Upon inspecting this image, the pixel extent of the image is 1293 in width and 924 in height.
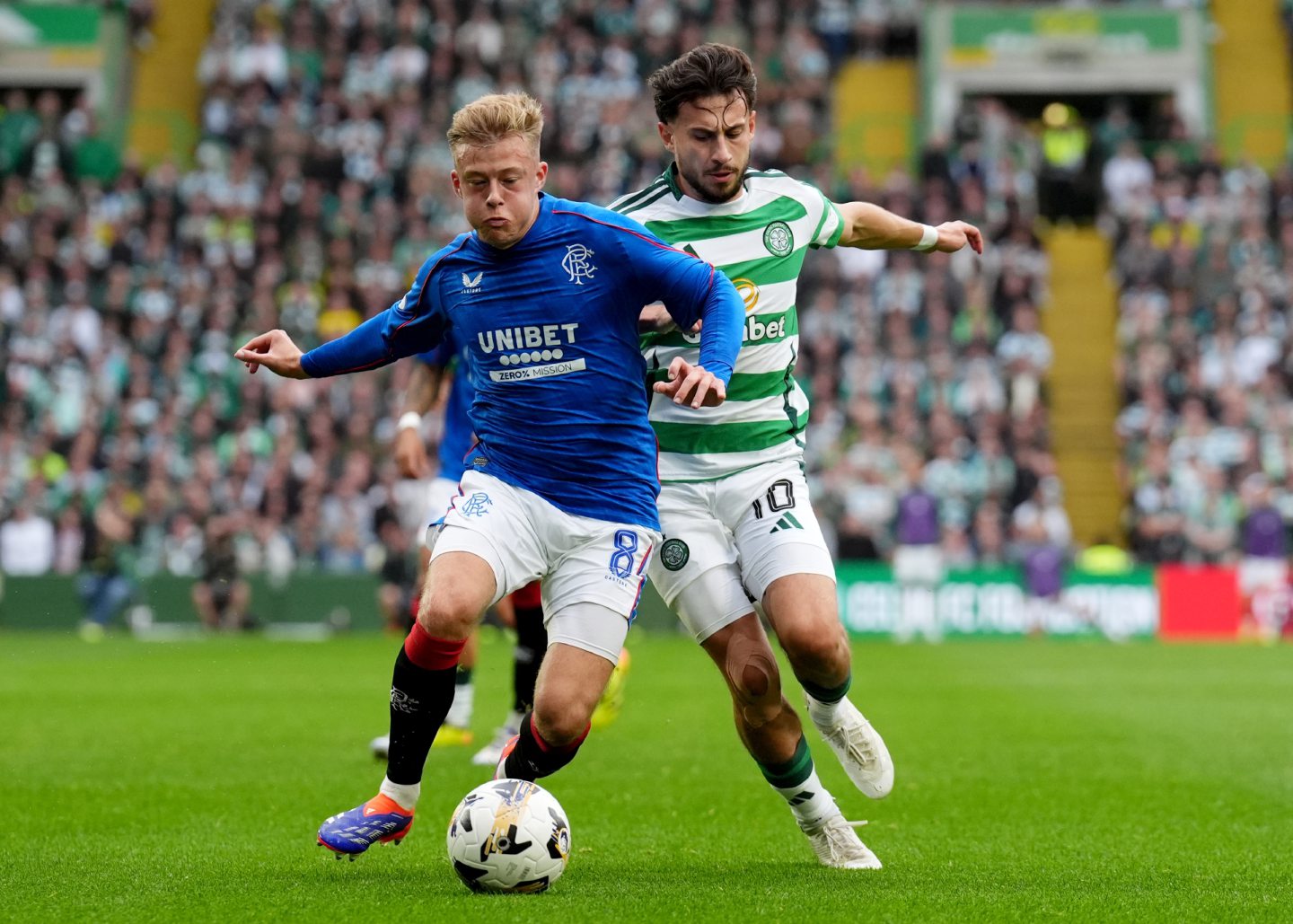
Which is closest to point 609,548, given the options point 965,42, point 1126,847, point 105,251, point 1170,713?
point 1126,847

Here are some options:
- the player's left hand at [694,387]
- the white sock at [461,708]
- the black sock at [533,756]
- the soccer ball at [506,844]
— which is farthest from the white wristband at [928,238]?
the white sock at [461,708]

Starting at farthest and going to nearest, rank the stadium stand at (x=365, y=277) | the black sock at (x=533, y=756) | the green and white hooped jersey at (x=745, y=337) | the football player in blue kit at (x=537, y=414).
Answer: the stadium stand at (x=365, y=277) → the green and white hooped jersey at (x=745, y=337) → the black sock at (x=533, y=756) → the football player in blue kit at (x=537, y=414)

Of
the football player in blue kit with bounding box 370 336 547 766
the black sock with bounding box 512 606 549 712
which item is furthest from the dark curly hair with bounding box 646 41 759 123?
the black sock with bounding box 512 606 549 712

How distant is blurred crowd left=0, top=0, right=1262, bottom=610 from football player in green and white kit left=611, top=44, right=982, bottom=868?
1675 cm

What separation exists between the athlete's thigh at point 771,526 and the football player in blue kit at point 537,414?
1.18ft

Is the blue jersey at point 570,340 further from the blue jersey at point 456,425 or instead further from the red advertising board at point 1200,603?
the red advertising board at point 1200,603

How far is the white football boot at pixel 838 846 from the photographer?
6.09 metres

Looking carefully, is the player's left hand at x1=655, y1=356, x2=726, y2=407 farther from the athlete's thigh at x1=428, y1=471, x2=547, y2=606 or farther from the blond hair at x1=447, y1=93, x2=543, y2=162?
the blond hair at x1=447, y1=93, x2=543, y2=162

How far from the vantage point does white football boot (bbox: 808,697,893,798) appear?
245 inches

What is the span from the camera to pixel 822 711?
6.19 m

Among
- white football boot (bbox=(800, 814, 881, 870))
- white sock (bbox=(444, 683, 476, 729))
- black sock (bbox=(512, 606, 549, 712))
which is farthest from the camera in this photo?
white sock (bbox=(444, 683, 476, 729))

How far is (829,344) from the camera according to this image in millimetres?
25156

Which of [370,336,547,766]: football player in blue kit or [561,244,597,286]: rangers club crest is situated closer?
[561,244,597,286]: rangers club crest

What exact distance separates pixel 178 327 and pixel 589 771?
18002mm
